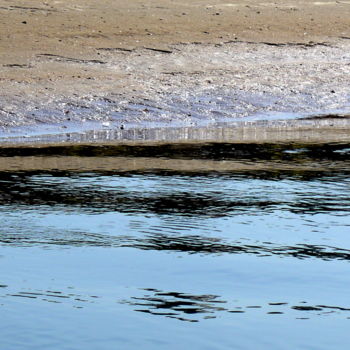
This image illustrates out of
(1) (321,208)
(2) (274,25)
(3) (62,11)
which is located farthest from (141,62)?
(1) (321,208)

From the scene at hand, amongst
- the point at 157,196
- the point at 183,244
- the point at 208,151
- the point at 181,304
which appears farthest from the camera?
the point at 208,151

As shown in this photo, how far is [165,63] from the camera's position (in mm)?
17656

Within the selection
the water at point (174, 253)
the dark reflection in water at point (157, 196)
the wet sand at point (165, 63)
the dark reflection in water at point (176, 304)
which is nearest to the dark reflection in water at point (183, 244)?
the water at point (174, 253)

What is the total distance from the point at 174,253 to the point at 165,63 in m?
10.8

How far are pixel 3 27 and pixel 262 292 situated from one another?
1271 cm

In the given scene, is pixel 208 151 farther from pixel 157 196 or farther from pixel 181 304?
pixel 181 304

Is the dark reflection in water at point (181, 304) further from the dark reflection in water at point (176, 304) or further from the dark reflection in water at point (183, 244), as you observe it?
the dark reflection in water at point (183, 244)

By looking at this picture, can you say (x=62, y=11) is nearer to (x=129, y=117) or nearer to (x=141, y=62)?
(x=141, y=62)

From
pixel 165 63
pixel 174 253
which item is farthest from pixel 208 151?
pixel 165 63

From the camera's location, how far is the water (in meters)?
5.61

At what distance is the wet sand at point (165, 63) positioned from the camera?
14852 millimetres

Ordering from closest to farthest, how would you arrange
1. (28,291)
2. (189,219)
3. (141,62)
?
(28,291), (189,219), (141,62)

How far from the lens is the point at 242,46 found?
19328 mm

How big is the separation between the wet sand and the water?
3622mm
